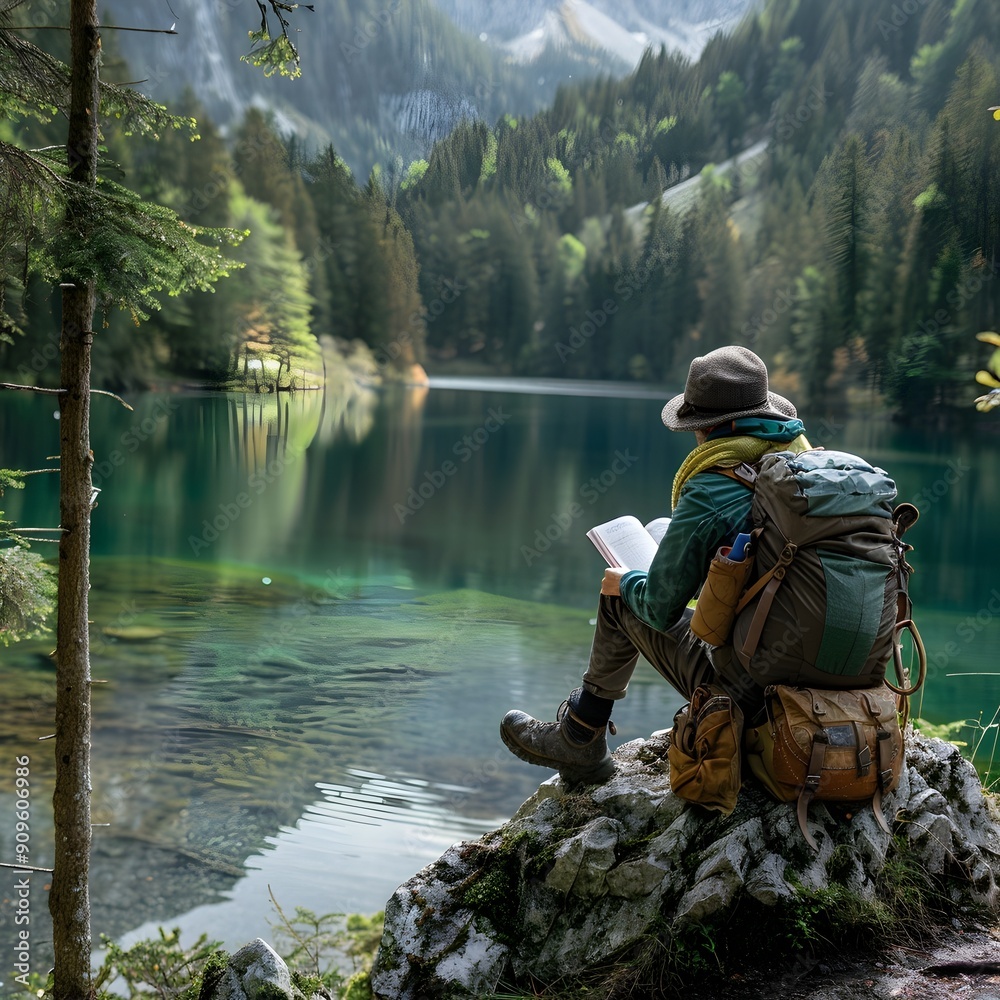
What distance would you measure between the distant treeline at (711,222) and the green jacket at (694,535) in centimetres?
1244

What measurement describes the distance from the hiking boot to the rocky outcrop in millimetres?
53

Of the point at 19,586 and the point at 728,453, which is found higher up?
the point at 728,453

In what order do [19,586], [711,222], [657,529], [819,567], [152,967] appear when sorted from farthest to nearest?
[711,222], [152,967], [19,586], [657,529], [819,567]

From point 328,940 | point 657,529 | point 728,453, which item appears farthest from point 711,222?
point 728,453

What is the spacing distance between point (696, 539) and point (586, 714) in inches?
24.3

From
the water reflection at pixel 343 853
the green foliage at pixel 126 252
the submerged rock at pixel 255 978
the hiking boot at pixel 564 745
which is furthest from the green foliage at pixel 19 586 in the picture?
the water reflection at pixel 343 853

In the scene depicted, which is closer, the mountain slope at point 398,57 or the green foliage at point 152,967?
the green foliage at point 152,967

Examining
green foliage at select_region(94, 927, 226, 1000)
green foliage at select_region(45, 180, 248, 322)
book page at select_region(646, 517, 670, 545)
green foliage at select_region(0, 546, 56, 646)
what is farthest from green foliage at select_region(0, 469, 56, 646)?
book page at select_region(646, 517, 670, 545)

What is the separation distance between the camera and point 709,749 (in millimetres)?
2049

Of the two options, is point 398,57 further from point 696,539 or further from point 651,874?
point 651,874

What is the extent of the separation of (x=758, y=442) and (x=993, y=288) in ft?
50.5

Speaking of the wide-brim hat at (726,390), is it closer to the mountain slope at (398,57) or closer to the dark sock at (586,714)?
the dark sock at (586,714)

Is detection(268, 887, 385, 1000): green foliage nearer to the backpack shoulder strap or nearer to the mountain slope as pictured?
the backpack shoulder strap

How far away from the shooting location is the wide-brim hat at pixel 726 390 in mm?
2066
